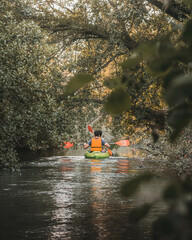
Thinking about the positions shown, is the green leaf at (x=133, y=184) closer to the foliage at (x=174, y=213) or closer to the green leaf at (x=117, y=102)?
the foliage at (x=174, y=213)

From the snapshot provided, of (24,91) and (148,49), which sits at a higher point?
(24,91)

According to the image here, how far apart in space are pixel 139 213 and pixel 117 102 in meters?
0.32

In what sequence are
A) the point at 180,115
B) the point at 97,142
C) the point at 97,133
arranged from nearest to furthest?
the point at 180,115, the point at 97,133, the point at 97,142

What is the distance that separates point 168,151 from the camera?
429 inches

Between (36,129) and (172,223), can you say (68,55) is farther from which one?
(172,223)

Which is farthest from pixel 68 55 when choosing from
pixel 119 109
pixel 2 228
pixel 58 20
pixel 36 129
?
pixel 119 109

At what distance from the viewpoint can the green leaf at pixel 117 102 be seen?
44.2 inches

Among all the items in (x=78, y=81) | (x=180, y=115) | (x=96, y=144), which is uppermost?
(x=78, y=81)

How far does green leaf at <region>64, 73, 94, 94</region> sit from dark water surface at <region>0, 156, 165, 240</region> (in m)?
2.27

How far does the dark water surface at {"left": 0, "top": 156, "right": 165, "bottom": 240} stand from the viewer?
20.8ft

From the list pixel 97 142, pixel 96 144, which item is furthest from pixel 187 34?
pixel 96 144

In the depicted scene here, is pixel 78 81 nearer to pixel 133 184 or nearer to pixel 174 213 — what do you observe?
pixel 133 184

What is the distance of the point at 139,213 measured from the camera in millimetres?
922

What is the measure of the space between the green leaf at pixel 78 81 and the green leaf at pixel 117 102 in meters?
0.07
